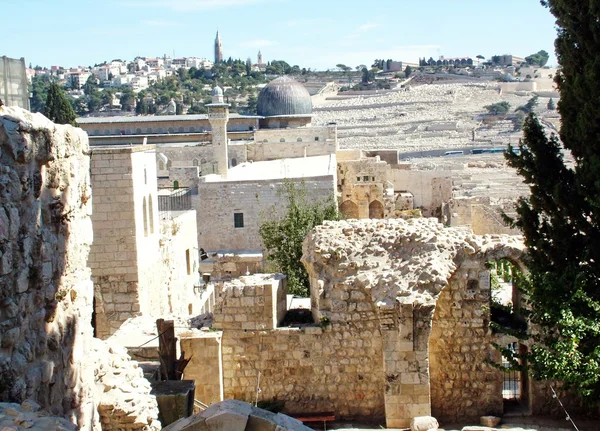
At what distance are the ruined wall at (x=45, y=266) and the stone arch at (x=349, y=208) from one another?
2427 cm

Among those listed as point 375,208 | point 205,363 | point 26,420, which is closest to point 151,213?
point 205,363

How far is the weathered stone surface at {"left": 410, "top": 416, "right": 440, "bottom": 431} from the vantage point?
889 centimetres

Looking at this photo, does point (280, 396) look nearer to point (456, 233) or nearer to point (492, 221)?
point (456, 233)

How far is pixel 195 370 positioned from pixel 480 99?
364ft

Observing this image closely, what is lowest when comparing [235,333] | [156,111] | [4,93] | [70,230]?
[235,333]

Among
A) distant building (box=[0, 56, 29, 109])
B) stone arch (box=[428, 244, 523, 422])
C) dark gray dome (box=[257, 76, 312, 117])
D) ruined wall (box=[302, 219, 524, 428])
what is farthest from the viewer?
dark gray dome (box=[257, 76, 312, 117])

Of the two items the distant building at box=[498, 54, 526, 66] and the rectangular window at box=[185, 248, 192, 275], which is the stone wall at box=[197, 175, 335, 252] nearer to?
the rectangular window at box=[185, 248, 192, 275]

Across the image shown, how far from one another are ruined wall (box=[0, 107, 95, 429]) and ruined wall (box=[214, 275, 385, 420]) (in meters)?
4.13

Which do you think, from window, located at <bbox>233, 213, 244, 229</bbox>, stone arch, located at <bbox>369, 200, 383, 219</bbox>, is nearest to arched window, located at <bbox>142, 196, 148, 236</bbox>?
window, located at <bbox>233, 213, 244, 229</bbox>

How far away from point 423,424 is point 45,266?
561cm

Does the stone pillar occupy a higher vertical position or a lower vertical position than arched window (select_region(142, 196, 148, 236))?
lower

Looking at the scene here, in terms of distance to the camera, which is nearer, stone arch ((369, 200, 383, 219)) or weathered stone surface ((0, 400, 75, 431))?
weathered stone surface ((0, 400, 75, 431))

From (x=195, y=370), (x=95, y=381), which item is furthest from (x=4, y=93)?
(x=195, y=370)

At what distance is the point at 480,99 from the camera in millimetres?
115625
